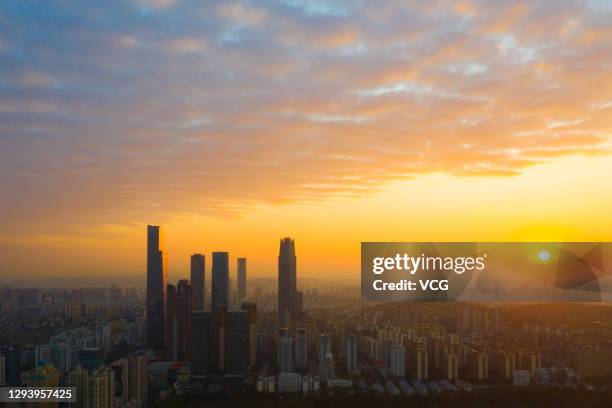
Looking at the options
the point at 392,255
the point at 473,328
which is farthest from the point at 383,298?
the point at 473,328

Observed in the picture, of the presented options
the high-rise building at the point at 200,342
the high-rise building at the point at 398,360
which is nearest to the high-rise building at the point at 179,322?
the high-rise building at the point at 200,342

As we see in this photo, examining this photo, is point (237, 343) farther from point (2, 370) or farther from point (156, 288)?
point (2, 370)

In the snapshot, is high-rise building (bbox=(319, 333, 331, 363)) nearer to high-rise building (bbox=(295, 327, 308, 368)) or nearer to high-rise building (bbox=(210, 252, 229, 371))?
high-rise building (bbox=(295, 327, 308, 368))

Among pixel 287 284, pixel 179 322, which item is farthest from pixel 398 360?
pixel 179 322

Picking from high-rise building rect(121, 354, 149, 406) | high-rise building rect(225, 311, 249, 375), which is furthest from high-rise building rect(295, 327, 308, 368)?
high-rise building rect(121, 354, 149, 406)
